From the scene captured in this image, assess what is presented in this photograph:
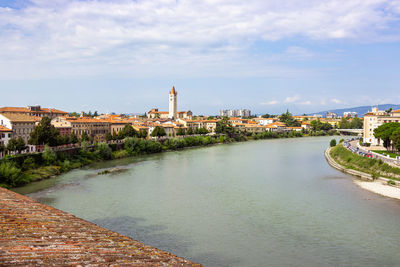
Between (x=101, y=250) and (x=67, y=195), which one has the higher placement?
(x=101, y=250)

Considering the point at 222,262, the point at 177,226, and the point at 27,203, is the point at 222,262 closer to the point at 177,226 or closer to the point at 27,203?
the point at 177,226

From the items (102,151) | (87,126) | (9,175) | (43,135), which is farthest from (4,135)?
(87,126)

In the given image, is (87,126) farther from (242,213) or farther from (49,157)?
(242,213)

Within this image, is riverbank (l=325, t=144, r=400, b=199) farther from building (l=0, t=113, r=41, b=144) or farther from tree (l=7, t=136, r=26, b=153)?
building (l=0, t=113, r=41, b=144)

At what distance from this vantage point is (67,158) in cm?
2991

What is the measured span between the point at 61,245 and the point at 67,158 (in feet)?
91.8

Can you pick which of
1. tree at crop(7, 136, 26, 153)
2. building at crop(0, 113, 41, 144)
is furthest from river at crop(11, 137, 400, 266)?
building at crop(0, 113, 41, 144)

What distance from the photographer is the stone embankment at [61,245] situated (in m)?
3.26

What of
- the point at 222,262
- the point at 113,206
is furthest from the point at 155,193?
the point at 222,262

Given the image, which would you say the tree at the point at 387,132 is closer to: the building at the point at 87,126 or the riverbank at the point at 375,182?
the riverbank at the point at 375,182

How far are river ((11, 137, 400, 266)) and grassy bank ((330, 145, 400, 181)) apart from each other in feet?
5.82

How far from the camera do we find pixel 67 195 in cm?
1836

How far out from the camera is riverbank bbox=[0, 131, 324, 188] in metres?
21.5

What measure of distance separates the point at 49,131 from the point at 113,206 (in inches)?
685
